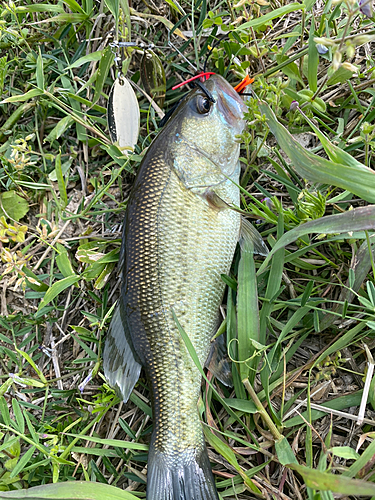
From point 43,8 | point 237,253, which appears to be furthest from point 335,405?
point 43,8

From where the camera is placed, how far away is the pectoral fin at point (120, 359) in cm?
215

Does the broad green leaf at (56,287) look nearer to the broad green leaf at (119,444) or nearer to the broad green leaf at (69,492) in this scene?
the broad green leaf at (119,444)

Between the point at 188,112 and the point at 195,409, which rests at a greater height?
the point at 188,112

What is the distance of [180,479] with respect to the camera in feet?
6.51

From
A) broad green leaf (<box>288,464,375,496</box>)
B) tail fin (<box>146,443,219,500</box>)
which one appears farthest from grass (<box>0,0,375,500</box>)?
broad green leaf (<box>288,464,375,496</box>)

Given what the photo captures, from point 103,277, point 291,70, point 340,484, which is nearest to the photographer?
point 340,484

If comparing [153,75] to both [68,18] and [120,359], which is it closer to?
[68,18]

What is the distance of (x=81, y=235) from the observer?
2.61 meters

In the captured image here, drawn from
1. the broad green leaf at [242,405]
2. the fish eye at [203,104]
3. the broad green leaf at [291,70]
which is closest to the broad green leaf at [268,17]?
the broad green leaf at [291,70]

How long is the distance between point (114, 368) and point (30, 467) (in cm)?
75

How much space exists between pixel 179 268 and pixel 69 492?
4.03 ft

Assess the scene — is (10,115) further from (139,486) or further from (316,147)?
(139,486)

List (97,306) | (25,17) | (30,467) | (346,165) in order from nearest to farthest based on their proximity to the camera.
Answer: (346,165)
(30,467)
(97,306)
(25,17)

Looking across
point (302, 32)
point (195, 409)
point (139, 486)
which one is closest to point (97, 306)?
point (195, 409)
